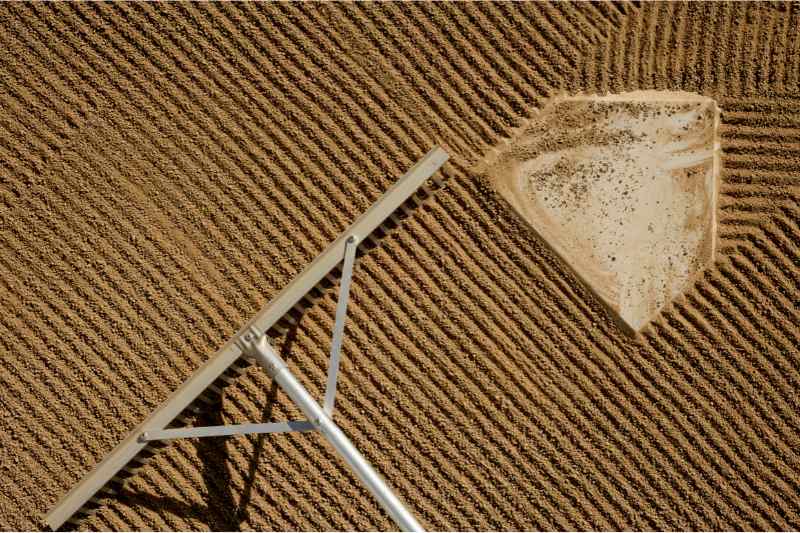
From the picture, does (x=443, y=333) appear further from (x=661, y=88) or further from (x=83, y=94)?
(x=83, y=94)

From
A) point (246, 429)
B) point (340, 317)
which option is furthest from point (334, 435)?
point (340, 317)

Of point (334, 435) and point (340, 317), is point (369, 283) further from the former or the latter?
point (334, 435)

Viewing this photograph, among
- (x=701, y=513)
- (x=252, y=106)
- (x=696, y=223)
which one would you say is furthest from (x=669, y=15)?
(x=701, y=513)

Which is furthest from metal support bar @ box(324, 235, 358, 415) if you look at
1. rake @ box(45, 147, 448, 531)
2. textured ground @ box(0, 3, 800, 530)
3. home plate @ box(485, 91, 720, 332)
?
home plate @ box(485, 91, 720, 332)

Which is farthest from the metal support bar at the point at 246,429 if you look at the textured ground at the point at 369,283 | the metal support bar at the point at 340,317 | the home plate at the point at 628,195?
the home plate at the point at 628,195

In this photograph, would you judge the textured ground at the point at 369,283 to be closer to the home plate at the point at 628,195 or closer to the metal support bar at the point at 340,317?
the home plate at the point at 628,195

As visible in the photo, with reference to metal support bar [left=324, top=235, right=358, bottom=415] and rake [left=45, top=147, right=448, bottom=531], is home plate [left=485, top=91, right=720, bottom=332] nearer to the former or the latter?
rake [left=45, top=147, right=448, bottom=531]
